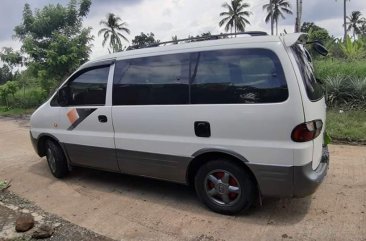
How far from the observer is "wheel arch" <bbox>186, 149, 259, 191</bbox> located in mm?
4054

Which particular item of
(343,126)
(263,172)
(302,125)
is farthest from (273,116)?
(343,126)

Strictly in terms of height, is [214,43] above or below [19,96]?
above

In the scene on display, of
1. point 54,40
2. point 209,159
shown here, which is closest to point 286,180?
point 209,159

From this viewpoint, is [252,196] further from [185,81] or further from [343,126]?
[343,126]

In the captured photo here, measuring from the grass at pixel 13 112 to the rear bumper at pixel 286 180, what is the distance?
15.6m

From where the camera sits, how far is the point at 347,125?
7883mm

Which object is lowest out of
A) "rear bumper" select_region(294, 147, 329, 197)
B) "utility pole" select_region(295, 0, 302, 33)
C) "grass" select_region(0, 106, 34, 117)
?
"grass" select_region(0, 106, 34, 117)

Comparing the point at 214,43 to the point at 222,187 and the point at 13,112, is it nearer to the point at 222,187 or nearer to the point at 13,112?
the point at 222,187

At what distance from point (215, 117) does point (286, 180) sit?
98 cm

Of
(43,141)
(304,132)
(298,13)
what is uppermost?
(298,13)

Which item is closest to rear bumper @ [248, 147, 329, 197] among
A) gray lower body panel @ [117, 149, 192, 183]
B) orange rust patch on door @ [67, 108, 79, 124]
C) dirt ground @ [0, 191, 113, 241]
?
gray lower body panel @ [117, 149, 192, 183]

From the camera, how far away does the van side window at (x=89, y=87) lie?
520 centimetres

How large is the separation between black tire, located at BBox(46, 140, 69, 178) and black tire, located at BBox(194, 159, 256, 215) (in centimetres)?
265

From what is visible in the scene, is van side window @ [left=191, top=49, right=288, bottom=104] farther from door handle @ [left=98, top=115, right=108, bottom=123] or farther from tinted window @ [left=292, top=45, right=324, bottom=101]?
door handle @ [left=98, top=115, right=108, bottom=123]
